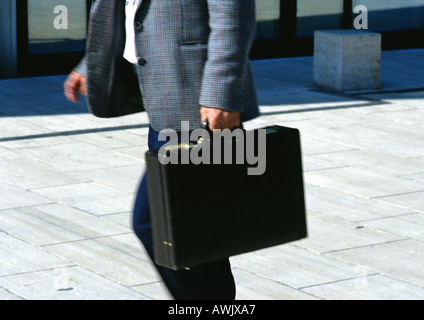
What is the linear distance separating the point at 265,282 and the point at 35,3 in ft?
26.2

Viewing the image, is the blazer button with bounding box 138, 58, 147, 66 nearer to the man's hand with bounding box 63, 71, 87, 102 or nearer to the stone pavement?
the man's hand with bounding box 63, 71, 87, 102

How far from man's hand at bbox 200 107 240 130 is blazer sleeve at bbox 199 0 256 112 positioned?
0.07ft

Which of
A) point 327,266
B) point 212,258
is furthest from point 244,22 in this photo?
point 327,266

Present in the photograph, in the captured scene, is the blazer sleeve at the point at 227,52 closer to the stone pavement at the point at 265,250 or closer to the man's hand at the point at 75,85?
the man's hand at the point at 75,85

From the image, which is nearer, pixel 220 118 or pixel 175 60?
pixel 220 118

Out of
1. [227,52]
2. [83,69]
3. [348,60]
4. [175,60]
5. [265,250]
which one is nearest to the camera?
[227,52]

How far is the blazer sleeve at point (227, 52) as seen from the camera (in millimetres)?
3727

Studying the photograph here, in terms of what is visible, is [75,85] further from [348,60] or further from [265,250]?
[348,60]

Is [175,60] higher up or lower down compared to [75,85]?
higher up

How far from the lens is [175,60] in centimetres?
390

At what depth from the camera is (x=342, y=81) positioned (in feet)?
37.4

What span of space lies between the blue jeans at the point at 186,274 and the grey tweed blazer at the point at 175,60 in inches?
8.3

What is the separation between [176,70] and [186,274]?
34.3 inches

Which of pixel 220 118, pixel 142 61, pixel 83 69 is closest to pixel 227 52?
pixel 220 118
